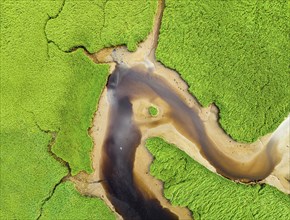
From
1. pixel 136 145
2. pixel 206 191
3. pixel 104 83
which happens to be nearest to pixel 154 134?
pixel 136 145

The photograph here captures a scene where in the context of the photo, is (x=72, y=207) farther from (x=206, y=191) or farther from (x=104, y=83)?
(x=206, y=191)

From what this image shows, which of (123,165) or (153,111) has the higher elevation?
(153,111)

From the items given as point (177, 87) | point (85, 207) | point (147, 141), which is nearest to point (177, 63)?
point (177, 87)

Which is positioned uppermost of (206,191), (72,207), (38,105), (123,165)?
(38,105)

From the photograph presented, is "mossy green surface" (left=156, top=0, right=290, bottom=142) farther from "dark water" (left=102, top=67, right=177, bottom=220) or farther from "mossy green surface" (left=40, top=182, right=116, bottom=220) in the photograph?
"mossy green surface" (left=40, top=182, right=116, bottom=220)

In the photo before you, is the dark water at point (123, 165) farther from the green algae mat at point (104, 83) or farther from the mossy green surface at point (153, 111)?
the mossy green surface at point (153, 111)

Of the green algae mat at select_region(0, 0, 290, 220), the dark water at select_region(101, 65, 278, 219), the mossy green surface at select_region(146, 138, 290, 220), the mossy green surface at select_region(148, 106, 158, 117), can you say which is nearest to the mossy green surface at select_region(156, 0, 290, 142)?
the green algae mat at select_region(0, 0, 290, 220)

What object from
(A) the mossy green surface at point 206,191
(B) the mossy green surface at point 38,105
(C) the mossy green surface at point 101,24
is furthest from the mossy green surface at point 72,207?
(C) the mossy green surface at point 101,24
